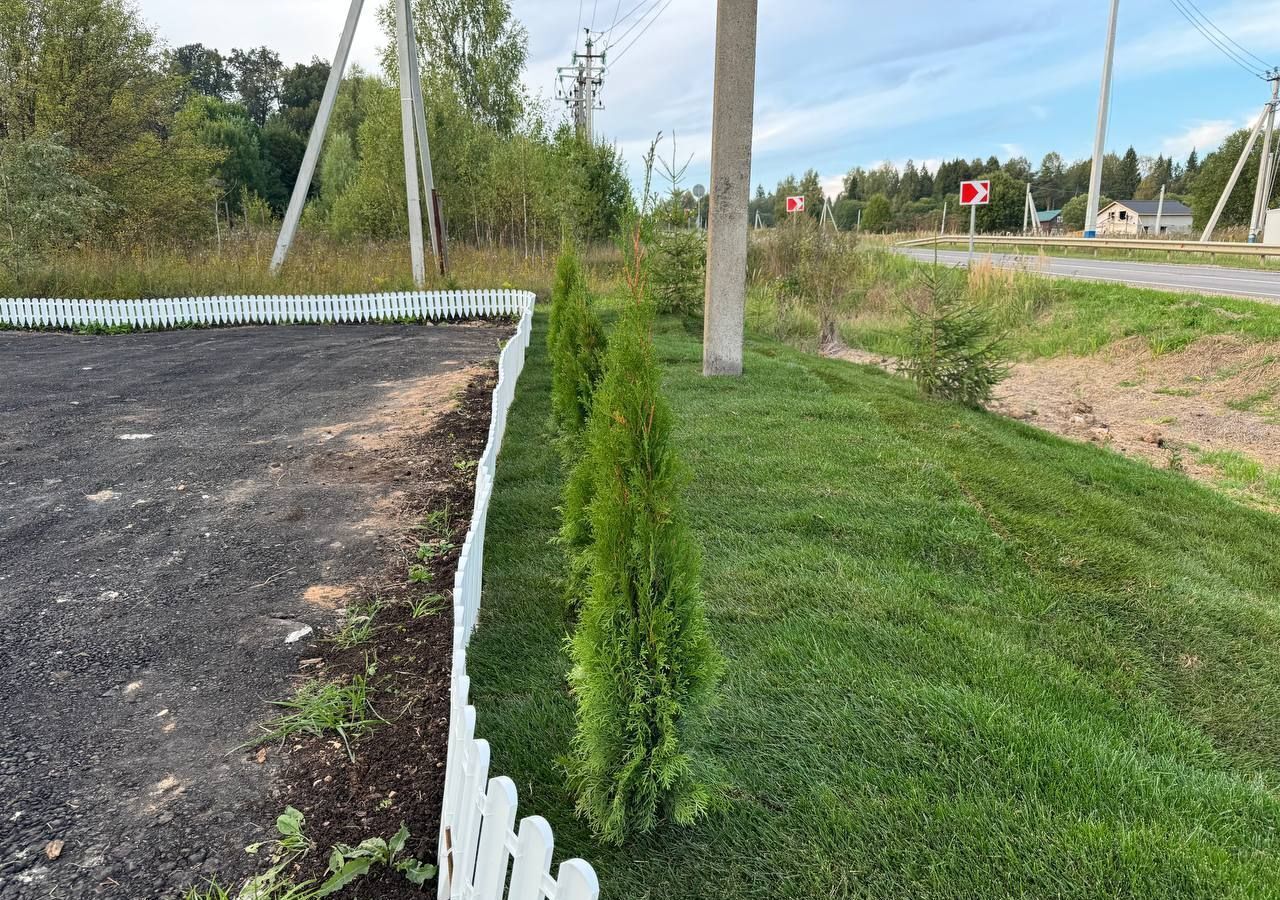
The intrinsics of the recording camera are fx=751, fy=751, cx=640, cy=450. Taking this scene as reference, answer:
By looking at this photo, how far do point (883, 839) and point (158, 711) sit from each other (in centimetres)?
259

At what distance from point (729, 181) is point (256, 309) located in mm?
9531

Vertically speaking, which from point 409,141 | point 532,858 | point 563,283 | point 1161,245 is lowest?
point 532,858

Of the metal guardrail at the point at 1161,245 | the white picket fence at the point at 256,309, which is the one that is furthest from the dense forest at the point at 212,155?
the metal guardrail at the point at 1161,245

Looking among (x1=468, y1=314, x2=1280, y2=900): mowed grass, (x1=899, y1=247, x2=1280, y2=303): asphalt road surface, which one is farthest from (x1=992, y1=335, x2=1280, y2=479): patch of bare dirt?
(x1=899, y1=247, x2=1280, y2=303): asphalt road surface

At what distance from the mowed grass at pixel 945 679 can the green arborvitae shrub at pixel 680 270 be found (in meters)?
8.07

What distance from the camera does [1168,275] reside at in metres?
15.6

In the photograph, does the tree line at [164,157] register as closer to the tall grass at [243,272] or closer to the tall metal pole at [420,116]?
the tall grass at [243,272]

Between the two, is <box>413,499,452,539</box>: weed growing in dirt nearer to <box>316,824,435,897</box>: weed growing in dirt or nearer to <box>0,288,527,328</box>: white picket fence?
<box>316,824,435,897</box>: weed growing in dirt

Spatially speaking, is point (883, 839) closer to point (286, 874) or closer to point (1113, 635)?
point (286, 874)

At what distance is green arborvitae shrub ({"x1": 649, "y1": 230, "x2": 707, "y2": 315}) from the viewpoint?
514 inches

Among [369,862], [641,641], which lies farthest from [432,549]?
[641,641]

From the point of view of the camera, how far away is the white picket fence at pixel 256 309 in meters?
12.5

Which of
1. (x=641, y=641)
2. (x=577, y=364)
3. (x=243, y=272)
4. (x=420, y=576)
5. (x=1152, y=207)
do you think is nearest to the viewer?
(x=641, y=641)

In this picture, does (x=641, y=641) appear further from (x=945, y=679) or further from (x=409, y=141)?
(x=409, y=141)
